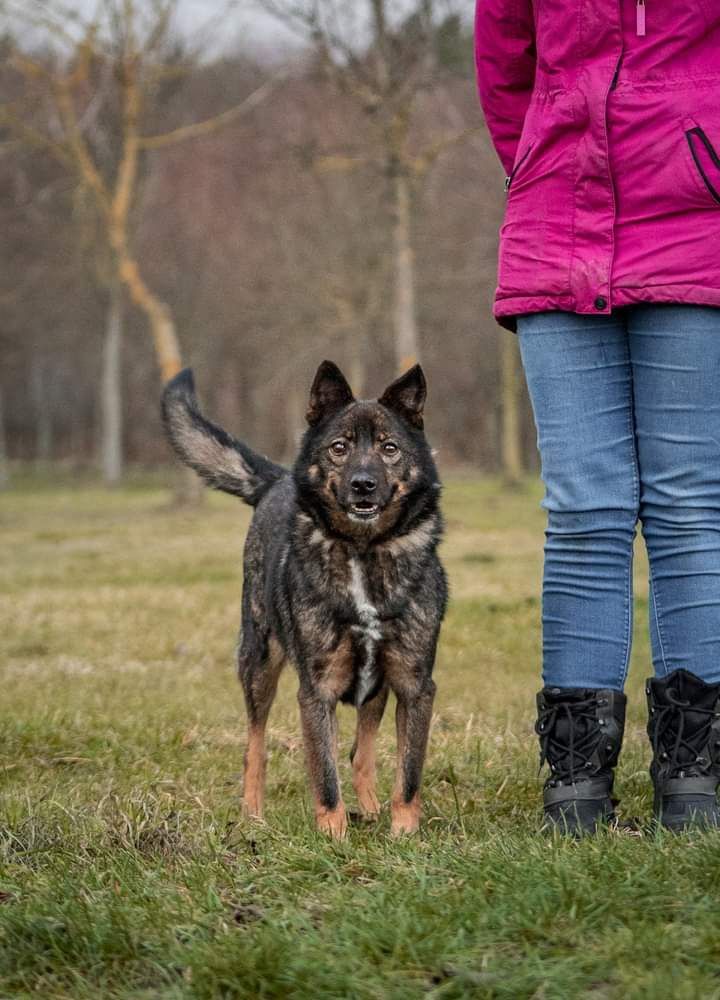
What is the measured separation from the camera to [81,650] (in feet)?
23.7

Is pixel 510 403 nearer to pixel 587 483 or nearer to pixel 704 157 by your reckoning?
pixel 587 483

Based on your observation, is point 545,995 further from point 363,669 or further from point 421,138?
point 421,138

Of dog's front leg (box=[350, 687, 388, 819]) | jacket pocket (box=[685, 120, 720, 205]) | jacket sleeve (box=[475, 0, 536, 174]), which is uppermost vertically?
jacket sleeve (box=[475, 0, 536, 174])

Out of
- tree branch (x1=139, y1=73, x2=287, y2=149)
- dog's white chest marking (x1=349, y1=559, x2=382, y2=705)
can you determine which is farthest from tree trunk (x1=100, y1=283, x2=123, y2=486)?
dog's white chest marking (x1=349, y1=559, x2=382, y2=705)

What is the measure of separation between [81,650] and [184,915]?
502 centimetres

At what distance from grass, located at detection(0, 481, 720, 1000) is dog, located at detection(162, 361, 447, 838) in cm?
22

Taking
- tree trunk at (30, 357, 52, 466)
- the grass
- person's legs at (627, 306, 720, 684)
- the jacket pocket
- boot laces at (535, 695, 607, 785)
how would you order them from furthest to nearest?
tree trunk at (30, 357, 52, 466)
boot laces at (535, 695, 607, 785)
person's legs at (627, 306, 720, 684)
the jacket pocket
the grass

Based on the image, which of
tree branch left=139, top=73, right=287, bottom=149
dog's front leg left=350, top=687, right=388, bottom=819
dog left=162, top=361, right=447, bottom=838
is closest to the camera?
dog left=162, top=361, right=447, bottom=838

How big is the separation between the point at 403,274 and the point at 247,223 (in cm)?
1082

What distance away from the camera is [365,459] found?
152 inches

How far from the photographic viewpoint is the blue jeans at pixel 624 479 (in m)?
3.11

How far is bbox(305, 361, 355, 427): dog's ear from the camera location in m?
3.98

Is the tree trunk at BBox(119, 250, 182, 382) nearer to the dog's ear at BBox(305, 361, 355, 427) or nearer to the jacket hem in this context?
the dog's ear at BBox(305, 361, 355, 427)

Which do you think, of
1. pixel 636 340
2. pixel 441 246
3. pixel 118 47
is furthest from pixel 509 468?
pixel 636 340
